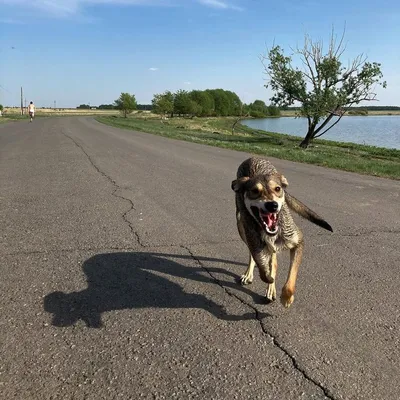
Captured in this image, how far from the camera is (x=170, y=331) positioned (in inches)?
132

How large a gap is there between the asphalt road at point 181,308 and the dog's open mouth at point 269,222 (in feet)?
2.54

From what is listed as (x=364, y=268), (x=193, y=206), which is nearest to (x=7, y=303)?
(x=364, y=268)

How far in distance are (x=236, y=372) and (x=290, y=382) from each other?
14.7 inches

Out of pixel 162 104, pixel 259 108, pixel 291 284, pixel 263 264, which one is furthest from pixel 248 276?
pixel 259 108

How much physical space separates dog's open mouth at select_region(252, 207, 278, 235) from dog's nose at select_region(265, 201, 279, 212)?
7cm

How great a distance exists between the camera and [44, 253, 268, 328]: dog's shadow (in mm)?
3672

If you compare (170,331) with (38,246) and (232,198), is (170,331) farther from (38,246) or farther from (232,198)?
(232,198)

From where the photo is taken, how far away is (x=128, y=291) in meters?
4.10

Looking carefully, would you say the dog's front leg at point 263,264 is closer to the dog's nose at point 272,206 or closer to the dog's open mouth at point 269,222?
the dog's open mouth at point 269,222

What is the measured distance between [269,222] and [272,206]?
176mm

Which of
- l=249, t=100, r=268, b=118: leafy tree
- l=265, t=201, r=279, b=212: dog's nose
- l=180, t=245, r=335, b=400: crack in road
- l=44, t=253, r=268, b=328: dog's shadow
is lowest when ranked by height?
l=44, t=253, r=268, b=328: dog's shadow

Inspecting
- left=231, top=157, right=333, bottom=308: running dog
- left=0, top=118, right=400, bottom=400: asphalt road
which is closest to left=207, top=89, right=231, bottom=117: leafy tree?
left=0, top=118, right=400, bottom=400: asphalt road

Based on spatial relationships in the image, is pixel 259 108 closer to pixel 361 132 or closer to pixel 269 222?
pixel 361 132

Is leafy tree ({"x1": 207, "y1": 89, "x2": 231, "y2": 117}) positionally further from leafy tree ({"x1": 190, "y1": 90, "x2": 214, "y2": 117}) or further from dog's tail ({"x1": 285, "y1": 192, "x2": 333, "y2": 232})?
dog's tail ({"x1": 285, "y1": 192, "x2": 333, "y2": 232})
